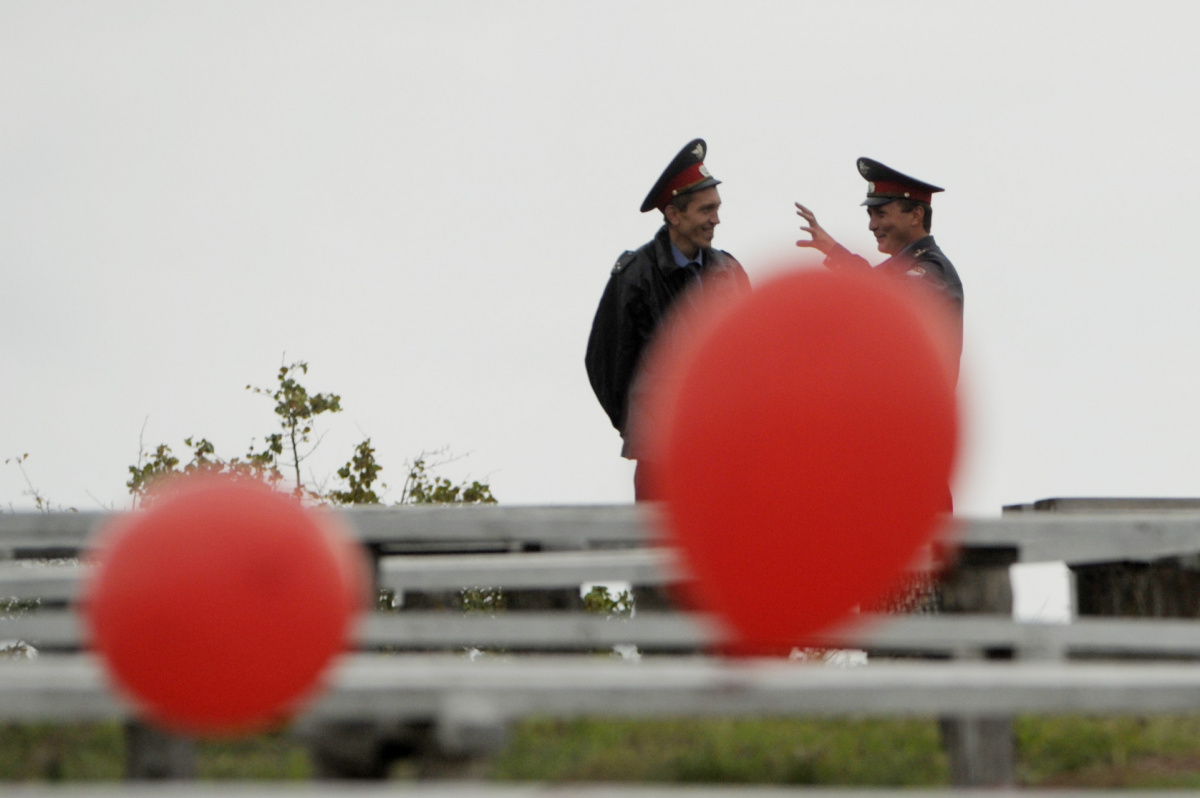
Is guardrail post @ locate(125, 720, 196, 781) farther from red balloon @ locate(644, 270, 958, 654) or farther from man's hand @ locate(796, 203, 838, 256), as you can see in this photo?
man's hand @ locate(796, 203, 838, 256)

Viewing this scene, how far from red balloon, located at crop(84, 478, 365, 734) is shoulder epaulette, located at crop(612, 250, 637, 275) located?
4.35 meters

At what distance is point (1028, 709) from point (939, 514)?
372 mm

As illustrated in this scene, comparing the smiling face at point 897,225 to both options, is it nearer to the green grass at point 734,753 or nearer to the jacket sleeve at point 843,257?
the jacket sleeve at point 843,257

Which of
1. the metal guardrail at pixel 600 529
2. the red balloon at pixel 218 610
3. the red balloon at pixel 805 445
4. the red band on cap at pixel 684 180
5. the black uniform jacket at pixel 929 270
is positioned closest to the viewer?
the red balloon at pixel 805 445

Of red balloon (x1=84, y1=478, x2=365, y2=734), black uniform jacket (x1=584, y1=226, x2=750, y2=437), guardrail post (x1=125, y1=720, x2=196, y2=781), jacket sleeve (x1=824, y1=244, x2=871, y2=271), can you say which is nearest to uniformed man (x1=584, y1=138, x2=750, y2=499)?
black uniform jacket (x1=584, y1=226, x2=750, y2=437)

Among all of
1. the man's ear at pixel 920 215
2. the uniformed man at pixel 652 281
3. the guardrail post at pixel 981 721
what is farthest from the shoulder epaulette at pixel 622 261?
the guardrail post at pixel 981 721

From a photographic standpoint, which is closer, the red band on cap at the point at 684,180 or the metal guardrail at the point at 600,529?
the metal guardrail at the point at 600,529

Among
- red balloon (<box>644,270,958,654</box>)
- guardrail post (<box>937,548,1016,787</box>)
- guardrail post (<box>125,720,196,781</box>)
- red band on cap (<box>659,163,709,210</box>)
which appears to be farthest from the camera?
red band on cap (<box>659,163,709,210</box>)

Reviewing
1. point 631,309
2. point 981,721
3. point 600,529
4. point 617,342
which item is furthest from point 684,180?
point 981,721

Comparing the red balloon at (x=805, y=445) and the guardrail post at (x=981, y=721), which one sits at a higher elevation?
the red balloon at (x=805, y=445)

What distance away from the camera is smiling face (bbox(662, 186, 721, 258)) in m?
7.20

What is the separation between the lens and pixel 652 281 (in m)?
7.13

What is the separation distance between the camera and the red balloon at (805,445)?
2.72 meters

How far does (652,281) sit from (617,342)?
0.30m
